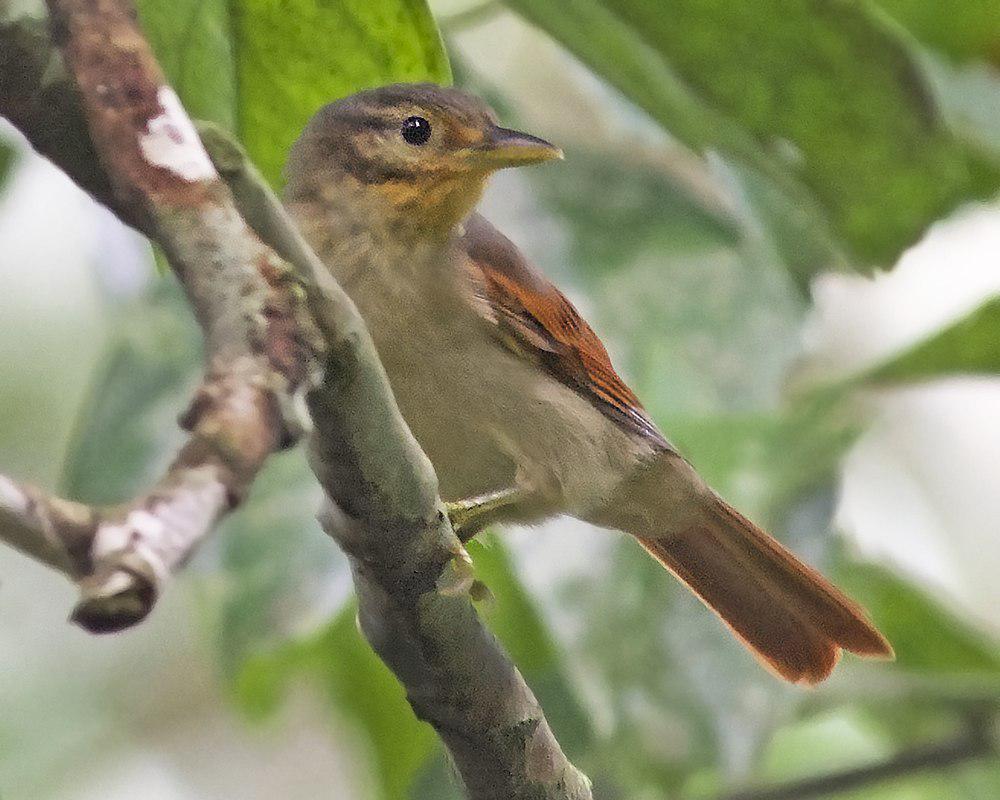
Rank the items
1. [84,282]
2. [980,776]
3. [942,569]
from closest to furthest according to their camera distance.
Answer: [980,776] → [942,569] → [84,282]

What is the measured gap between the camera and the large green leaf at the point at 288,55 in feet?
5.44

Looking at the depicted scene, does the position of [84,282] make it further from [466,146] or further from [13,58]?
[13,58]

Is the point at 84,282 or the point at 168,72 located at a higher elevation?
the point at 168,72

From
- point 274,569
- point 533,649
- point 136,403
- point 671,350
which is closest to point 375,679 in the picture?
point 533,649

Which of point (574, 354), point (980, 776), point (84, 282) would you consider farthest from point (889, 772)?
point (84, 282)

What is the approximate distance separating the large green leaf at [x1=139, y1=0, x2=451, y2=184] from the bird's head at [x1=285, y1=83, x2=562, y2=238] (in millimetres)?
498

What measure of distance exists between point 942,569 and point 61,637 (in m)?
3.58

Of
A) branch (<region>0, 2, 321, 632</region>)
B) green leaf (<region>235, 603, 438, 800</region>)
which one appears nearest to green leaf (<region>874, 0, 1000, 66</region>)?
green leaf (<region>235, 603, 438, 800</region>)

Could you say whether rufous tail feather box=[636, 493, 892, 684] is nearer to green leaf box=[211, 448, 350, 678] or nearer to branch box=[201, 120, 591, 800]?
green leaf box=[211, 448, 350, 678]

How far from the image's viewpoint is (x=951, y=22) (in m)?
2.51

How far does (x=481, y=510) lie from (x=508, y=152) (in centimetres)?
58

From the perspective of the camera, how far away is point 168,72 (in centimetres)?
157

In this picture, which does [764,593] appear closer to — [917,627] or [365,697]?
[917,627]

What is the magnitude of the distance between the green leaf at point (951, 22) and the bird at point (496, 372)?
2.10 feet
